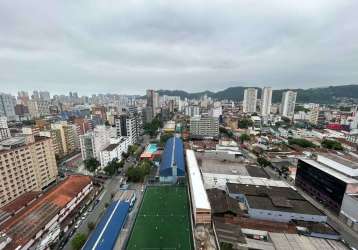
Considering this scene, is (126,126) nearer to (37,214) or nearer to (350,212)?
(37,214)

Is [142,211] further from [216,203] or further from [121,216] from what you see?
[216,203]

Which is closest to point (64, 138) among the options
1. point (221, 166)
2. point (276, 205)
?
point (221, 166)

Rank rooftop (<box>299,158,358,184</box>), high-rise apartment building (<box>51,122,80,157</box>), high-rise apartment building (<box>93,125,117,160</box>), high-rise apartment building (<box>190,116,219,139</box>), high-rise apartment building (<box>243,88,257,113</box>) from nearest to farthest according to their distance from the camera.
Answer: rooftop (<box>299,158,358,184</box>)
high-rise apartment building (<box>93,125,117,160</box>)
high-rise apartment building (<box>51,122,80,157</box>)
high-rise apartment building (<box>190,116,219,139</box>)
high-rise apartment building (<box>243,88,257,113</box>)

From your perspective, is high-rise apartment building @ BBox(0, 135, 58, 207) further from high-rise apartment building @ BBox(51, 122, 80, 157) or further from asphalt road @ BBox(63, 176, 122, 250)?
high-rise apartment building @ BBox(51, 122, 80, 157)

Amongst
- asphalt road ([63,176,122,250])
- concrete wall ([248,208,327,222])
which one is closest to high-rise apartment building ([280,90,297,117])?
concrete wall ([248,208,327,222])

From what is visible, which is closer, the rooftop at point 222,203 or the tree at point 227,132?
the rooftop at point 222,203

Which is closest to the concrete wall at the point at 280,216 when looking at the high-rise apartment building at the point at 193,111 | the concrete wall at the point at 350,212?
the concrete wall at the point at 350,212

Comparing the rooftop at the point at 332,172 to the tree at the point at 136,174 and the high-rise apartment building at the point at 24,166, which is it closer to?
the tree at the point at 136,174
